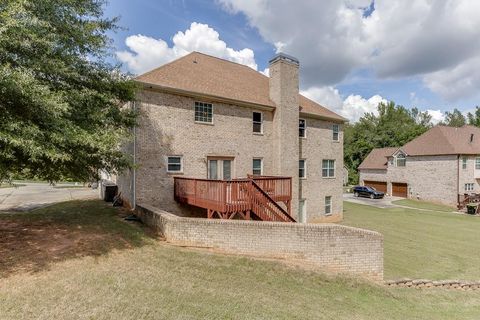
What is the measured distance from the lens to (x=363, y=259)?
29.2 ft

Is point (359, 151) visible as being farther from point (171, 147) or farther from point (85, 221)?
point (85, 221)

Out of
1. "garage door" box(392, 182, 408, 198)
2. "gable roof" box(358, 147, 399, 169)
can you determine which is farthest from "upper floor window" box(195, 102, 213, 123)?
"gable roof" box(358, 147, 399, 169)

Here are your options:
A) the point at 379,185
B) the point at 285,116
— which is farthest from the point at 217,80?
the point at 379,185

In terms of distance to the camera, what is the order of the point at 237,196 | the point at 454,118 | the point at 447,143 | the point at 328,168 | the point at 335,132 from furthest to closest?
the point at 454,118 → the point at 447,143 → the point at 335,132 → the point at 328,168 → the point at 237,196

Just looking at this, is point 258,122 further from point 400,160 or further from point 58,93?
point 400,160

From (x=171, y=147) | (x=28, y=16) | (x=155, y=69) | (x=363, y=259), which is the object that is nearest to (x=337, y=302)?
(x=363, y=259)

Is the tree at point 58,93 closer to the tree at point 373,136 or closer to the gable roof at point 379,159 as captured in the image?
the gable roof at point 379,159

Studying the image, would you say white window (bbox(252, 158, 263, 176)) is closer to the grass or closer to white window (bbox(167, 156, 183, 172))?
white window (bbox(167, 156, 183, 172))

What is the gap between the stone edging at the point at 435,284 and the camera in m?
8.94

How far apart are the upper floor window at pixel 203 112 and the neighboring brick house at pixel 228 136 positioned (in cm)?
5

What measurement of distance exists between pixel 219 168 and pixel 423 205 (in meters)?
28.5

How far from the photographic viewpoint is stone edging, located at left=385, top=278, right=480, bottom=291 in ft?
29.3

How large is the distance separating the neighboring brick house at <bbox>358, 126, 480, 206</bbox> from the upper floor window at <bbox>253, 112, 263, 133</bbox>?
88.9 feet

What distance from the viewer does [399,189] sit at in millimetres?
37250
